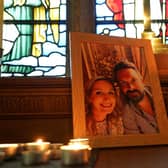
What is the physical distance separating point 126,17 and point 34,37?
631mm

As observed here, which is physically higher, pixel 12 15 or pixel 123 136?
pixel 12 15

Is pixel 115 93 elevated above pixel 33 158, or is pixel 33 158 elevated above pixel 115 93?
pixel 115 93

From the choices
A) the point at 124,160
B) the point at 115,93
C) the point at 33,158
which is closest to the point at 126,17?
the point at 115,93

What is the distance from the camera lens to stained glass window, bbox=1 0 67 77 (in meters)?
2.21

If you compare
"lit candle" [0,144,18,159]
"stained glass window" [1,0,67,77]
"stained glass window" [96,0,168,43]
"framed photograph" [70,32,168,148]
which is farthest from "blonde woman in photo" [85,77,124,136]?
"stained glass window" [96,0,168,43]

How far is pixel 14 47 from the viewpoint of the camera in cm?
228

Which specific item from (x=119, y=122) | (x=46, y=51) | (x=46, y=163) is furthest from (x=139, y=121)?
(x=46, y=51)

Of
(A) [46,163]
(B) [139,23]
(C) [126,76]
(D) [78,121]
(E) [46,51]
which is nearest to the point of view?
(A) [46,163]

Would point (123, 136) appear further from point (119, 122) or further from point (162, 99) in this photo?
point (162, 99)

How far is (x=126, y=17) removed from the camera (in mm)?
2428

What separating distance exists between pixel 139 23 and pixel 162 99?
1.32m

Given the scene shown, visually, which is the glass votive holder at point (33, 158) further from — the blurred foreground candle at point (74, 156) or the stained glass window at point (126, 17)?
the stained glass window at point (126, 17)

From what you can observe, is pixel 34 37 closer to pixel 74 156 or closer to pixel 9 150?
pixel 9 150

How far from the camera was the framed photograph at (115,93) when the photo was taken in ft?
3.41
